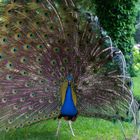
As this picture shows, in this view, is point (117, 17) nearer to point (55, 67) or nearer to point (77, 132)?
point (77, 132)

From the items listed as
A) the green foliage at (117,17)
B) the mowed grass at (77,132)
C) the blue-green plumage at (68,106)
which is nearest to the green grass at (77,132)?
the mowed grass at (77,132)

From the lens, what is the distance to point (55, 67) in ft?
16.4

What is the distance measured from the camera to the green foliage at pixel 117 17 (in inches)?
314

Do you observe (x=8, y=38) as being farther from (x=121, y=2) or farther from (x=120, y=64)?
(x=121, y=2)

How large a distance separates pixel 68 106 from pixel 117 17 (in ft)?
11.7

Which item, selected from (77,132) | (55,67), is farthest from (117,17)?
(55,67)

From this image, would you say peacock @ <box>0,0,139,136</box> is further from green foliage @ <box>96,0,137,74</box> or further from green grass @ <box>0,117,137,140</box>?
green foliage @ <box>96,0,137,74</box>

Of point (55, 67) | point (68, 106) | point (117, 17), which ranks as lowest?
point (68, 106)

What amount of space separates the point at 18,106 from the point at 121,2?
12.9 ft

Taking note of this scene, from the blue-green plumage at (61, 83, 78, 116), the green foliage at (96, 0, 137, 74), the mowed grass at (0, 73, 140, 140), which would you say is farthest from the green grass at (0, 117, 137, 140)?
the green foliage at (96, 0, 137, 74)

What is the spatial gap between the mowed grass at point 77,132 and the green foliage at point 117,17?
2552mm

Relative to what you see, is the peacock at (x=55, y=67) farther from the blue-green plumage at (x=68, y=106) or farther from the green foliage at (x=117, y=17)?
the green foliage at (x=117, y=17)

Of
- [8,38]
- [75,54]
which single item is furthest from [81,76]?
[8,38]

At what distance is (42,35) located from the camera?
493 cm
